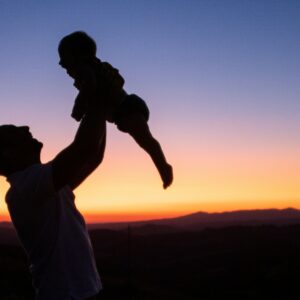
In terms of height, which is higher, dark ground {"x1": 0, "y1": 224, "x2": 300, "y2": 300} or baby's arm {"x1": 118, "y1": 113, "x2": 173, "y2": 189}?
baby's arm {"x1": 118, "y1": 113, "x2": 173, "y2": 189}

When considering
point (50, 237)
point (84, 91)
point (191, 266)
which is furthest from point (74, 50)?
point (191, 266)

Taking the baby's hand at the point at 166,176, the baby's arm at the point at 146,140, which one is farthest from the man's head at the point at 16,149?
the baby's hand at the point at 166,176

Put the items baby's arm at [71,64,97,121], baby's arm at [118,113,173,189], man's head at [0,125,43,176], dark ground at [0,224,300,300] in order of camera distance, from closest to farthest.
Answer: baby's arm at [71,64,97,121] < man's head at [0,125,43,176] < baby's arm at [118,113,173,189] < dark ground at [0,224,300,300]

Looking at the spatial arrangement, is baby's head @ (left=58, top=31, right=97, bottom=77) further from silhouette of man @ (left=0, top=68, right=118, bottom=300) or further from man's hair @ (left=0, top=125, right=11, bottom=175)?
man's hair @ (left=0, top=125, right=11, bottom=175)

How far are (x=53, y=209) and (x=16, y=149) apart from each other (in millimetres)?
417

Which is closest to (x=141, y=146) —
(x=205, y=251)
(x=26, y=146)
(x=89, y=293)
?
(x=26, y=146)

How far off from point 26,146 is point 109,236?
73.0 metres

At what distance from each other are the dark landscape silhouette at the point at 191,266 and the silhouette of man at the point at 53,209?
13.4 meters

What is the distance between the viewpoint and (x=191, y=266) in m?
50.8

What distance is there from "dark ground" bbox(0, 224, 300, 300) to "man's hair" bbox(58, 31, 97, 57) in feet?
44.6

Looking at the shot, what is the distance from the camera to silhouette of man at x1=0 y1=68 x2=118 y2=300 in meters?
2.37

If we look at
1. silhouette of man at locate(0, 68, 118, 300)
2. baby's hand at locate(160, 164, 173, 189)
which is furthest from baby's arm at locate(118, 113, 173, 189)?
silhouette of man at locate(0, 68, 118, 300)

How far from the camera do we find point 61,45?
276 cm

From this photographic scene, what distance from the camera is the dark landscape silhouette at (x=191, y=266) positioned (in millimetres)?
24422
